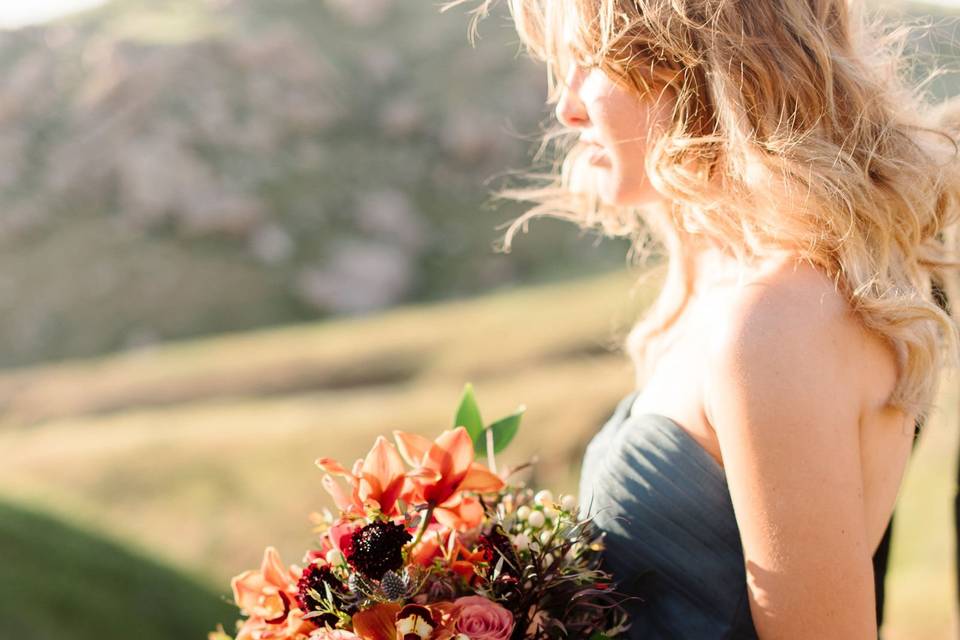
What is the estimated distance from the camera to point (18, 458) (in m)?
13.9

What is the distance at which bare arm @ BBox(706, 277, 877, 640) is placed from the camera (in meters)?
1.89

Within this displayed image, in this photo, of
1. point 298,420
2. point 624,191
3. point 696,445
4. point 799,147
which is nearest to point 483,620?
point 696,445

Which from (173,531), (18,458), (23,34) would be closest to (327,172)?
(23,34)

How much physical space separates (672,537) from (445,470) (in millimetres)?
601

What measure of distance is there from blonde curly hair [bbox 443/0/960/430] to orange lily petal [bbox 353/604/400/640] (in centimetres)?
114

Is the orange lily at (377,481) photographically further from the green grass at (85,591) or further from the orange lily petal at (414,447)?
the green grass at (85,591)

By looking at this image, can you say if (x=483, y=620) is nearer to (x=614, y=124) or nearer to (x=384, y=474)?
(x=384, y=474)

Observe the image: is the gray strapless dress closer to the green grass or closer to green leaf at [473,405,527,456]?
green leaf at [473,405,527,456]

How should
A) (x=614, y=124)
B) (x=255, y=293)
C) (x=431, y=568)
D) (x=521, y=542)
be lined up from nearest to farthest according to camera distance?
(x=431, y=568) < (x=521, y=542) < (x=614, y=124) < (x=255, y=293)

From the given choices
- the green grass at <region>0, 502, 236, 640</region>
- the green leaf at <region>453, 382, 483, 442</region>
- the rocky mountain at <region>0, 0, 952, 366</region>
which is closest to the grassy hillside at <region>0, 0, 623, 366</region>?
the rocky mountain at <region>0, 0, 952, 366</region>

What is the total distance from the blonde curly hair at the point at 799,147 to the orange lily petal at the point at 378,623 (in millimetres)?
1139

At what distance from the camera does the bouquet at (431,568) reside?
6.12ft

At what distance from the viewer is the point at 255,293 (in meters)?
37.4

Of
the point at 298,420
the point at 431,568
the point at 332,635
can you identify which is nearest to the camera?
the point at 332,635
